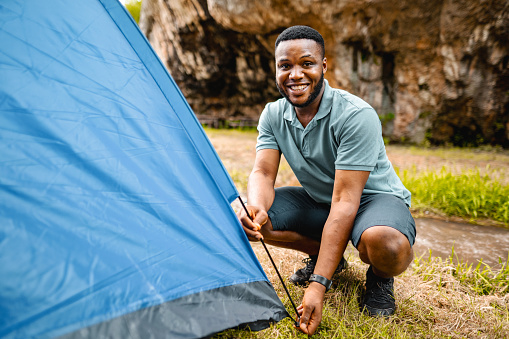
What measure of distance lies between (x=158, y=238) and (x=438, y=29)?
559 centimetres

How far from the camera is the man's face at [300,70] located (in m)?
1.50

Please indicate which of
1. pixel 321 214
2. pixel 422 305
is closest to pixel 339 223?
pixel 321 214

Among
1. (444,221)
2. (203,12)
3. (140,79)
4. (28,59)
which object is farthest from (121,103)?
(203,12)

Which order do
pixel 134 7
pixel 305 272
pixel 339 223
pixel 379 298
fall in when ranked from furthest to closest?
pixel 134 7 < pixel 305 272 < pixel 379 298 < pixel 339 223

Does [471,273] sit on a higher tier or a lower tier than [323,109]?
lower

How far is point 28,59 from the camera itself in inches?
42.6

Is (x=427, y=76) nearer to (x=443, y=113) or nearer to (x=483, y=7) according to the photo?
(x=443, y=113)

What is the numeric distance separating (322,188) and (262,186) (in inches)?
11.5

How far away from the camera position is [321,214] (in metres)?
1.68

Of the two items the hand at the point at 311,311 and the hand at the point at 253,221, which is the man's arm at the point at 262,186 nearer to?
the hand at the point at 253,221

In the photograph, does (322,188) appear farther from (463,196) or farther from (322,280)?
(463,196)

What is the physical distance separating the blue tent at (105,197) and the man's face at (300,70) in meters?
0.49

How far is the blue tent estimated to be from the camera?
0.94 metres

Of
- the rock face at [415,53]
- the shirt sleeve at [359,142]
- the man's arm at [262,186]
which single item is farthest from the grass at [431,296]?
the rock face at [415,53]
